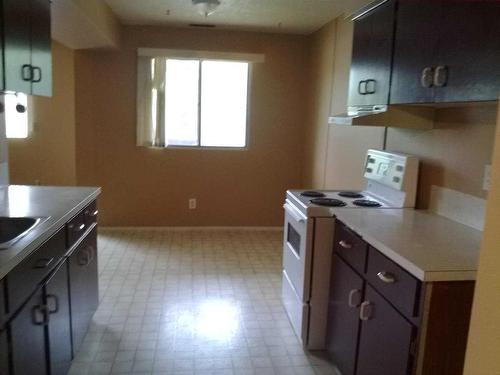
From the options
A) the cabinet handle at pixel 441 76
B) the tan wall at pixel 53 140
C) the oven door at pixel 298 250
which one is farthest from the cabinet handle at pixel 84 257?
the tan wall at pixel 53 140

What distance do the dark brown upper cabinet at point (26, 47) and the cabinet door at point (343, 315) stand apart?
1.89 m

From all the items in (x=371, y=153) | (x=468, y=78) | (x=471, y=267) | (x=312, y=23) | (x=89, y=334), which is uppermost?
(x=312, y=23)

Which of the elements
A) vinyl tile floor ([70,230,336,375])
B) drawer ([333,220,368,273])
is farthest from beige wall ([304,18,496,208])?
vinyl tile floor ([70,230,336,375])

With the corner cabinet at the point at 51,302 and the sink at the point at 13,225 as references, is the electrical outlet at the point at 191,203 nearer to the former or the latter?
the corner cabinet at the point at 51,302

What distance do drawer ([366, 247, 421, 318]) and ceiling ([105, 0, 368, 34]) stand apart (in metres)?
2.49

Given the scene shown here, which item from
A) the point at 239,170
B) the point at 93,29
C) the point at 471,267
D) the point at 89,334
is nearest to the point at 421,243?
the point at 471,267

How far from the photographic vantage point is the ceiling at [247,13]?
3631 mm

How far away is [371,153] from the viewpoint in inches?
115

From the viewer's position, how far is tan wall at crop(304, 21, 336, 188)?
4.25 m

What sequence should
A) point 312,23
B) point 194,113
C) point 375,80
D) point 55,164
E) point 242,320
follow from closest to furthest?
point 375,80, point 242,320, point 312,23, point 194,113, point 55,164

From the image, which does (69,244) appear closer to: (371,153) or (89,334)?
(89,334)

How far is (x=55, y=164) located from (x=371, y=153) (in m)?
4.17

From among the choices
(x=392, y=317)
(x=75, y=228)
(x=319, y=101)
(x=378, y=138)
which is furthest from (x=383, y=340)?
(x=319, y=101)

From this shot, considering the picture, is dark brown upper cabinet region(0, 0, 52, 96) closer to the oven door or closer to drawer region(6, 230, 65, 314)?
drawer region(6, 230, 65, 314)
